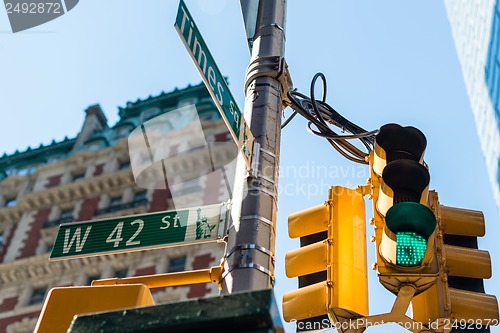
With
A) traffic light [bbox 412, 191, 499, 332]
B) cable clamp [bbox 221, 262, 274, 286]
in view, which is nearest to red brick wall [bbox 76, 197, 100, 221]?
traffic light [bbox 412, 191, 499, 332]

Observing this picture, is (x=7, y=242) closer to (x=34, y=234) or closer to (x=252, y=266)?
(x=34, y=234)

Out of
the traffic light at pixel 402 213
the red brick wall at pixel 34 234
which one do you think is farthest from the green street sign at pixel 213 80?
the red brick wall at pixel 34 234

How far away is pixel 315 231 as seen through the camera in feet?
19.1

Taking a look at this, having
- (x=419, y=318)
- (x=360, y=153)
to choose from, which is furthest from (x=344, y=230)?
(x=360, y=153)

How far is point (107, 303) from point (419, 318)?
2.35 m

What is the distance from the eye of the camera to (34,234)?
4497cm

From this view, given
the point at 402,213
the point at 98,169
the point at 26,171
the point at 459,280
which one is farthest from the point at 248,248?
the point at 26,171

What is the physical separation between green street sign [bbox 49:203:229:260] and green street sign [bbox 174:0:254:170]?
568 millimetres

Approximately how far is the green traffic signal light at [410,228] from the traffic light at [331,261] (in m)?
0.61

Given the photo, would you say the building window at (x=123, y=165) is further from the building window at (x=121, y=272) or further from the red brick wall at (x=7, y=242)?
the building window at (x=121, y=272)

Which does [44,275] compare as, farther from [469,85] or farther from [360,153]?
[360,153]

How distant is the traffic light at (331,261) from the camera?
17.1 ft

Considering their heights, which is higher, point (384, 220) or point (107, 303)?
point (384, 220)

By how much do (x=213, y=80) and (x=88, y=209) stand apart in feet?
133
